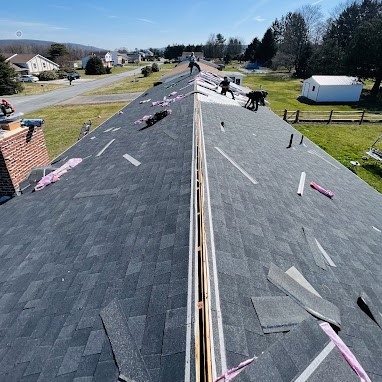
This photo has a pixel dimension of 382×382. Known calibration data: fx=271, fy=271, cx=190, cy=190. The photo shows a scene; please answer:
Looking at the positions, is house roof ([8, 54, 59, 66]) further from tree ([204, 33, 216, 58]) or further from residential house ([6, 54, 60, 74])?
tree ([204, 33, 216, 58])

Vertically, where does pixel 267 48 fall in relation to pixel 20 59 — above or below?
above

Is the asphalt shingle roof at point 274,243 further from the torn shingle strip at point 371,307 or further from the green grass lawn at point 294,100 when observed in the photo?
the green grass lawn at point 294,100

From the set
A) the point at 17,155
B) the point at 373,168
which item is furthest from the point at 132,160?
the point at 373,168

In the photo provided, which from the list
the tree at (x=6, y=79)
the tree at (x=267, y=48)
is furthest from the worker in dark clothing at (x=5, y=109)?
the tree at (x=267, y=48)

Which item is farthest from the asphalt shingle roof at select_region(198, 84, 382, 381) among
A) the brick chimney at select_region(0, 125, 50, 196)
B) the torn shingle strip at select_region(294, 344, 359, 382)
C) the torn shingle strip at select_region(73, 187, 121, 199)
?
the brick chimney at select_region(0, 125, 50, 196)

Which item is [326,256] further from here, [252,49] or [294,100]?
[252,49]

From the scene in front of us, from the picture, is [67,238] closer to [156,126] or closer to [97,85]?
[156,126]

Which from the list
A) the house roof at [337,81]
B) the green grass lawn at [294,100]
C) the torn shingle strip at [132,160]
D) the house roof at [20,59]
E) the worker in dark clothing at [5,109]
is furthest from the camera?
the house roof at [20,59]
